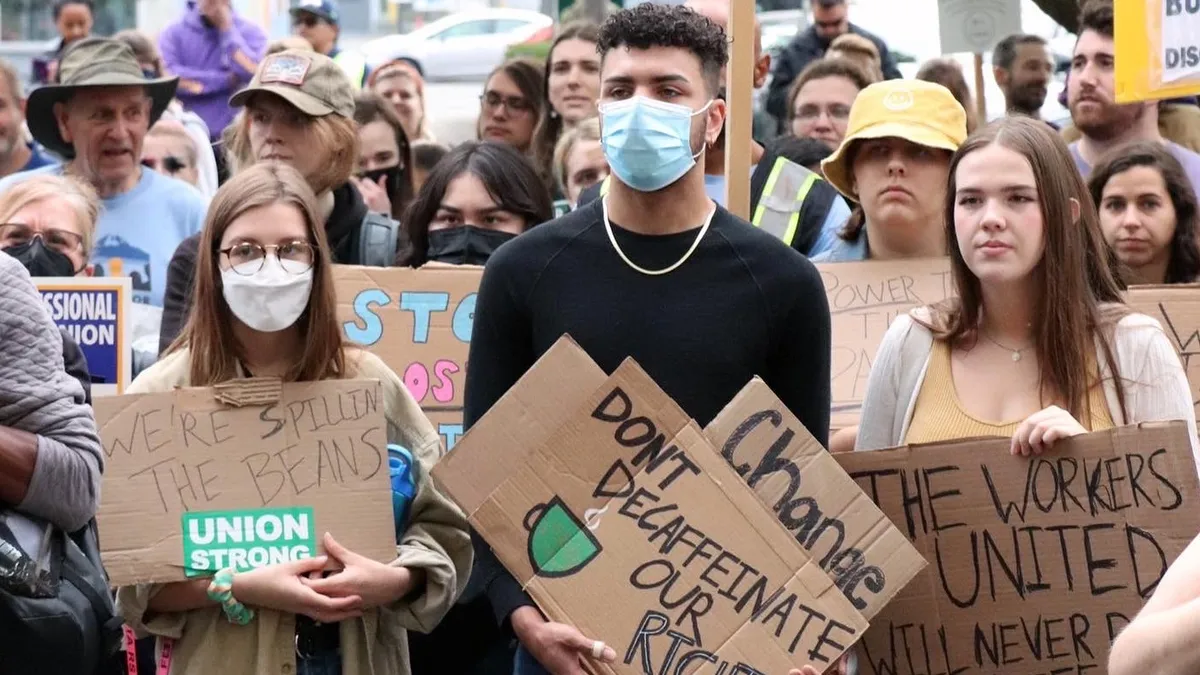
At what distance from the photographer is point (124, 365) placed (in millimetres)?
6316

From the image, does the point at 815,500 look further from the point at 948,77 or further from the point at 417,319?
the point at 948,77

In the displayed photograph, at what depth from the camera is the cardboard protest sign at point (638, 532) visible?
13.0 feet

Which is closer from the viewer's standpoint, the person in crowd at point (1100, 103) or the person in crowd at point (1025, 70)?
the person in crowd at point (1100, 103)

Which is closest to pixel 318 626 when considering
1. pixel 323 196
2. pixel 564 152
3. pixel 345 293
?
pixel 345 293

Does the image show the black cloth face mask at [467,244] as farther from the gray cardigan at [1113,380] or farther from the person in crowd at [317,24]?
the person in crowd at [317,24]

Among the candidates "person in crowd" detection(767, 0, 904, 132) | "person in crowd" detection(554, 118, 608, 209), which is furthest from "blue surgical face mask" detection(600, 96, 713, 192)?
"person in crowd" detection(767, 0, 904, 132)

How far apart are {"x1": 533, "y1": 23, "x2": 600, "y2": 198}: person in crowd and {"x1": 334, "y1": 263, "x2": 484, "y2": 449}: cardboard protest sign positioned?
7.73ft

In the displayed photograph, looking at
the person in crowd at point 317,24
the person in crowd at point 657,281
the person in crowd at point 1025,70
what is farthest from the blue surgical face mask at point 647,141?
the person in crowd at point 317,24

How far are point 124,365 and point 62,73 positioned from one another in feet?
7.61

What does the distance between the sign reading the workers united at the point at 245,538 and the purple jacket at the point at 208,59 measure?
745 cm

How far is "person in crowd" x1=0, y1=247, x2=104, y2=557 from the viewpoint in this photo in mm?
4625

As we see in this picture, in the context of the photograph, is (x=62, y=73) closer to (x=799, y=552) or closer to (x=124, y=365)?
(x=124, y=365)

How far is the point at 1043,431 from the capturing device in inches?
170

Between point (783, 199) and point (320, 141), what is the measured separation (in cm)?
162
